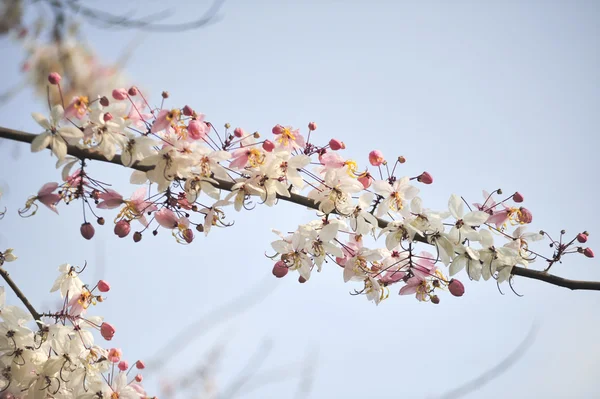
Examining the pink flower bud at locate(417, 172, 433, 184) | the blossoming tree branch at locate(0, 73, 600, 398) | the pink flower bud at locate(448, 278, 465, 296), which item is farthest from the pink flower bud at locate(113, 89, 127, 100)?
the pink flower bud at locate(448, 278, 465, 296)

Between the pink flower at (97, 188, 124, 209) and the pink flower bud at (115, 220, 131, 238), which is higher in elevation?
the pink flower at (97, 188, 124, 209)

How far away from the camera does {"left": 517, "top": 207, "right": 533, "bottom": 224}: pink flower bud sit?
215 cm

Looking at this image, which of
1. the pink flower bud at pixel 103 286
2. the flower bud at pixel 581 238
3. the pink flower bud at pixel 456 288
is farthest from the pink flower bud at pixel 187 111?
the flower bud at pixel 581 238

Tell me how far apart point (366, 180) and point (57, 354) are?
1.52 m

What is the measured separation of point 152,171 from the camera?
1750 millimetres

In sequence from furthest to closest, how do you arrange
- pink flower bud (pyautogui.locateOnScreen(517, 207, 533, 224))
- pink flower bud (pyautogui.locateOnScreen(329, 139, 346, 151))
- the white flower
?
pink flower bud (pyautogui.locateOnScreen(517, 207, 533, 224)) < pink flower bud (pyautogui.locateOnScreen(329, 139, 346, 151)) < the white flower

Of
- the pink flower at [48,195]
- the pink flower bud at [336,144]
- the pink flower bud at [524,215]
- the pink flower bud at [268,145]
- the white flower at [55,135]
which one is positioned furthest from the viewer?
the pink flower bud at [524,215]

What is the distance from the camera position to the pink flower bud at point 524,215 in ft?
7.06

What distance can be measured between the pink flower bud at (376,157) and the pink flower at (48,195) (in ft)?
3.95

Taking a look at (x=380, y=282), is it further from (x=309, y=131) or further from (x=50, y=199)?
(x=50, y=199)

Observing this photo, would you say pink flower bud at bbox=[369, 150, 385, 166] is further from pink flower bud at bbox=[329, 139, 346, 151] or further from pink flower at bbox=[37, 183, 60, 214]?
pink flower at bbox=[37, 183, 60, 214]

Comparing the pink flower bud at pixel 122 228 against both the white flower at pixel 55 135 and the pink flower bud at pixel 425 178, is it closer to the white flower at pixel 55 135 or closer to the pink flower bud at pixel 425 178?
the white flower at pixel 55 135

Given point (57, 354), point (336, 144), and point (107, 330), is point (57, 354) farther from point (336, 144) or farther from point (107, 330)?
point (336, 144)

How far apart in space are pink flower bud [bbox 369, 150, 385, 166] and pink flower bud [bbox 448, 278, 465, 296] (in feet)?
1.92
